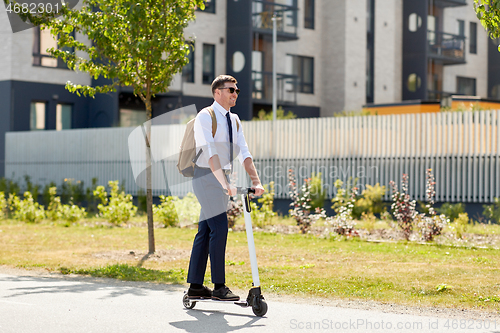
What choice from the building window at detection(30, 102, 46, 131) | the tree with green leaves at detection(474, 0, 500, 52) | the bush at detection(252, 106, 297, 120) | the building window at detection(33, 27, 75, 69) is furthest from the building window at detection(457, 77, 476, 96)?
the tree with green leaves at detection(474, 0, 500, 52)

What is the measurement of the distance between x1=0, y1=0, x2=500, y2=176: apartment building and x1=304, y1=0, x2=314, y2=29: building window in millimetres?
62

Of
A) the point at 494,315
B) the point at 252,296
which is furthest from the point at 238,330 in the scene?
the point at 494,315

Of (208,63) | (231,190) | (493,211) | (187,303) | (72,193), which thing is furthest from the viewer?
(208,63)

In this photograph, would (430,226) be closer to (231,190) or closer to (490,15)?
(490,15)

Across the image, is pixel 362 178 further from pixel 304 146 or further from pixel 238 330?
pixel 238 330

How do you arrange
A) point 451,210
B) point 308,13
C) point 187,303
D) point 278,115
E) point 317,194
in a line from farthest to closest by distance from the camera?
point 308,13
point 278,115
point 317,194
point 451,210
point 187,303

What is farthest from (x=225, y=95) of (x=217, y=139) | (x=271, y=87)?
(x=271, y=87)

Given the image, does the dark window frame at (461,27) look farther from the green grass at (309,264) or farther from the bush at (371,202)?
the green grass at (309,264)

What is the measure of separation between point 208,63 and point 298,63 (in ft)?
16.6

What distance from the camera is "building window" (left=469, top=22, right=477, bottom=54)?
4144 cm

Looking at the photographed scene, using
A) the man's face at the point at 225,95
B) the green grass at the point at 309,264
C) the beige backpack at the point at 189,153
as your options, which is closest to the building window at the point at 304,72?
the green grass at the point at 309,264

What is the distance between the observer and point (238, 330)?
6.03 m

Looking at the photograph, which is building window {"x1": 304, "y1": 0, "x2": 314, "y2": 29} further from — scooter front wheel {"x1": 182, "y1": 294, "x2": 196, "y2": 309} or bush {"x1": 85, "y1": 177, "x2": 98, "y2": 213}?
scooter front wheel {"x1": 182, "y1": 294, "x2": 196, "y2": 309}

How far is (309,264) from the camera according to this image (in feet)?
→ 33.8
